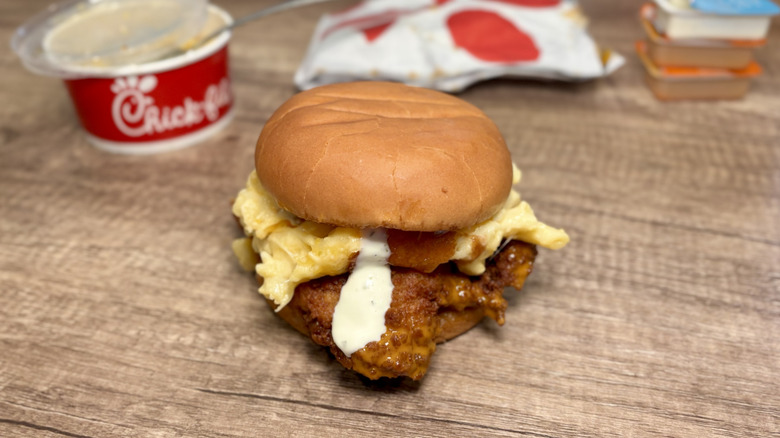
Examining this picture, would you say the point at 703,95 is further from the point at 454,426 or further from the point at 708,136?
the point at 454,426

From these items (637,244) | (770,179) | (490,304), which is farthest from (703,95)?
(490,304)

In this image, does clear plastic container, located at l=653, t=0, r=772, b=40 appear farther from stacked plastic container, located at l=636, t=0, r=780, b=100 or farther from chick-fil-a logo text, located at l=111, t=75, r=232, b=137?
chick-fil-a logo text, located at l=111, t=75, r=232, b=137

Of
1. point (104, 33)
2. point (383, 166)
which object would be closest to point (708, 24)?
point (383, 166)

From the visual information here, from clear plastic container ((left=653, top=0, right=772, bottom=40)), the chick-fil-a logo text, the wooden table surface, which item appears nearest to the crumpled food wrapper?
the wooden table surface

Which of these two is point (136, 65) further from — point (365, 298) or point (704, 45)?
point (704, 45)

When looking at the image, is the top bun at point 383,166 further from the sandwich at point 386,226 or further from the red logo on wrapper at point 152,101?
the red logo on wrapper at point 152,101
